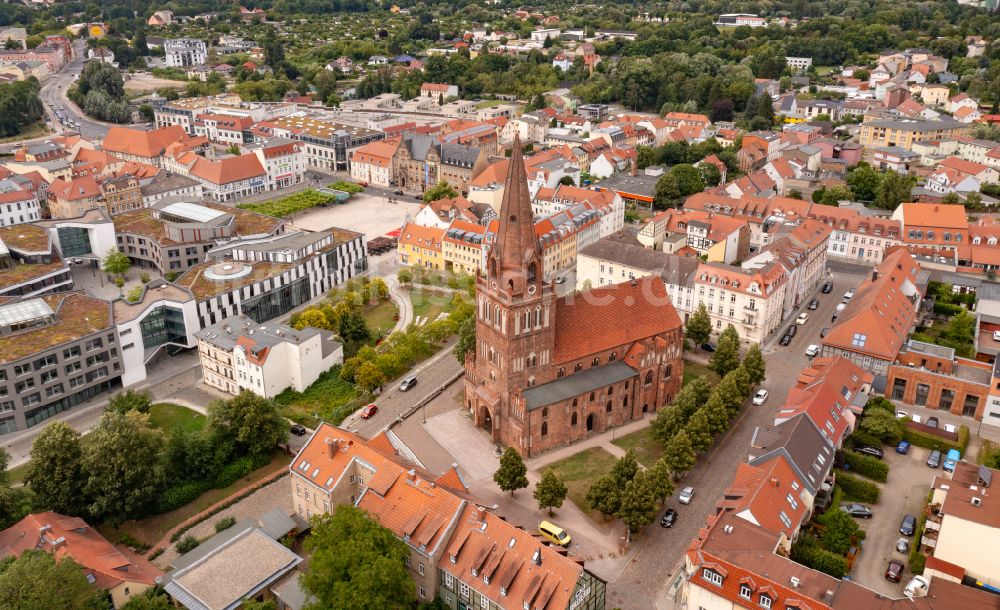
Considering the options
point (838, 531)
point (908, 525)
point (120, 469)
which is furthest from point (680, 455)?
point (120, 469)

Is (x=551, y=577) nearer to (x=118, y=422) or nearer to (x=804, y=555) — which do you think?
(x=804, y=555)

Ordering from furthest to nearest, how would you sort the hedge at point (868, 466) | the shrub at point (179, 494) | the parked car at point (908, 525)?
the hedge at point (868, 466) < the shrub at point (179, 494) < the parked car at point (908, 525)

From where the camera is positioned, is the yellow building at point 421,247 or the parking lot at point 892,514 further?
the yellow building at point 421,247

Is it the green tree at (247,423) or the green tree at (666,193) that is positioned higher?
the green tree at (666,193)

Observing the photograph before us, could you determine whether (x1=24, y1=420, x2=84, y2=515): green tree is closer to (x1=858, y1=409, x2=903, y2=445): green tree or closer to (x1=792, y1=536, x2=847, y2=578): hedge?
(x1=792, y1=536, x2=847, y2=578): hedge

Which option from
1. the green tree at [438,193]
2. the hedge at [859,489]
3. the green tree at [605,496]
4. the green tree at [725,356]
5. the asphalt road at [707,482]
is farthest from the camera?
the green tree at [438,193]

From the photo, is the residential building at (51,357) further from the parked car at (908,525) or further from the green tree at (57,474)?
the parked car at (908,525)

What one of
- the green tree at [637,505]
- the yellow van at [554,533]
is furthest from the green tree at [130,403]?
the green tree at [637,505]

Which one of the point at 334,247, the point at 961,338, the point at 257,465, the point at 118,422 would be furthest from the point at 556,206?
the point at 118,422

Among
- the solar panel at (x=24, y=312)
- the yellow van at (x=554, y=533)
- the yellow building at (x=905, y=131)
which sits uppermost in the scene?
the yellow building at (x=905, y=131)
